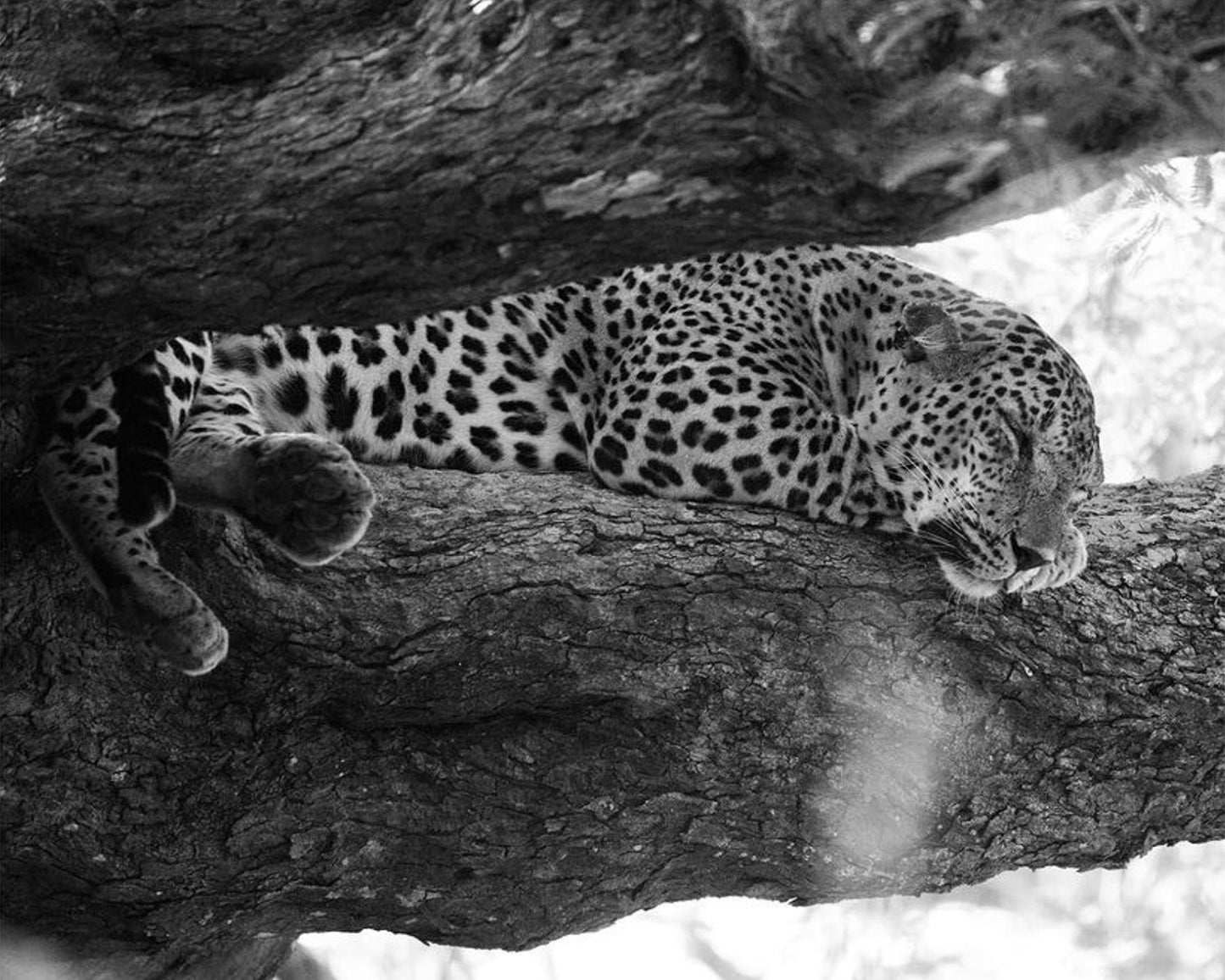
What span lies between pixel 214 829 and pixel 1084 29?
130 inches

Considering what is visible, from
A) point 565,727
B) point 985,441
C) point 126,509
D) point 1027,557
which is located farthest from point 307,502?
point 985,441

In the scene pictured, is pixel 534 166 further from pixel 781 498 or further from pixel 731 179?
pixel 781 498

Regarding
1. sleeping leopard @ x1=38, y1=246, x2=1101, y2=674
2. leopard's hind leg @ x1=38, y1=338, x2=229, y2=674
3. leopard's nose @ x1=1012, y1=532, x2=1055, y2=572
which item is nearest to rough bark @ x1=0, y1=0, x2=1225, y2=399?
leopard's hind leg @ x1=38, y1=338, x2=229, y2=674

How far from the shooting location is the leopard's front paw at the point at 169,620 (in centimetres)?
491

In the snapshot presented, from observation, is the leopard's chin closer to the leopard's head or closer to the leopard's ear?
the leopard's head

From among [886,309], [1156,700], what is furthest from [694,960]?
[1156,700]

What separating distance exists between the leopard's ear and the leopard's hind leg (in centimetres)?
323

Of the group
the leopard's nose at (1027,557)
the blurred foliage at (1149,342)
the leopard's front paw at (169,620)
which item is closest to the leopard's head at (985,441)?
the leopard's nose at (1027,557)

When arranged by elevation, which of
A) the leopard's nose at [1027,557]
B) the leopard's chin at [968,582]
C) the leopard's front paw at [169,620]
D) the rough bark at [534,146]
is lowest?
the leopard's nose at [1027,557]

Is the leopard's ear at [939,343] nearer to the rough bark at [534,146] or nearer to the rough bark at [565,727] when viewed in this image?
the rough bark at [565,727]

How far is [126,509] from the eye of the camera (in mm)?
4898

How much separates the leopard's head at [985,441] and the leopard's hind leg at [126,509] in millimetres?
2513

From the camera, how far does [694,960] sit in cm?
1537

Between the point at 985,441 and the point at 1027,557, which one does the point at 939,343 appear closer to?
the point at 985,441
